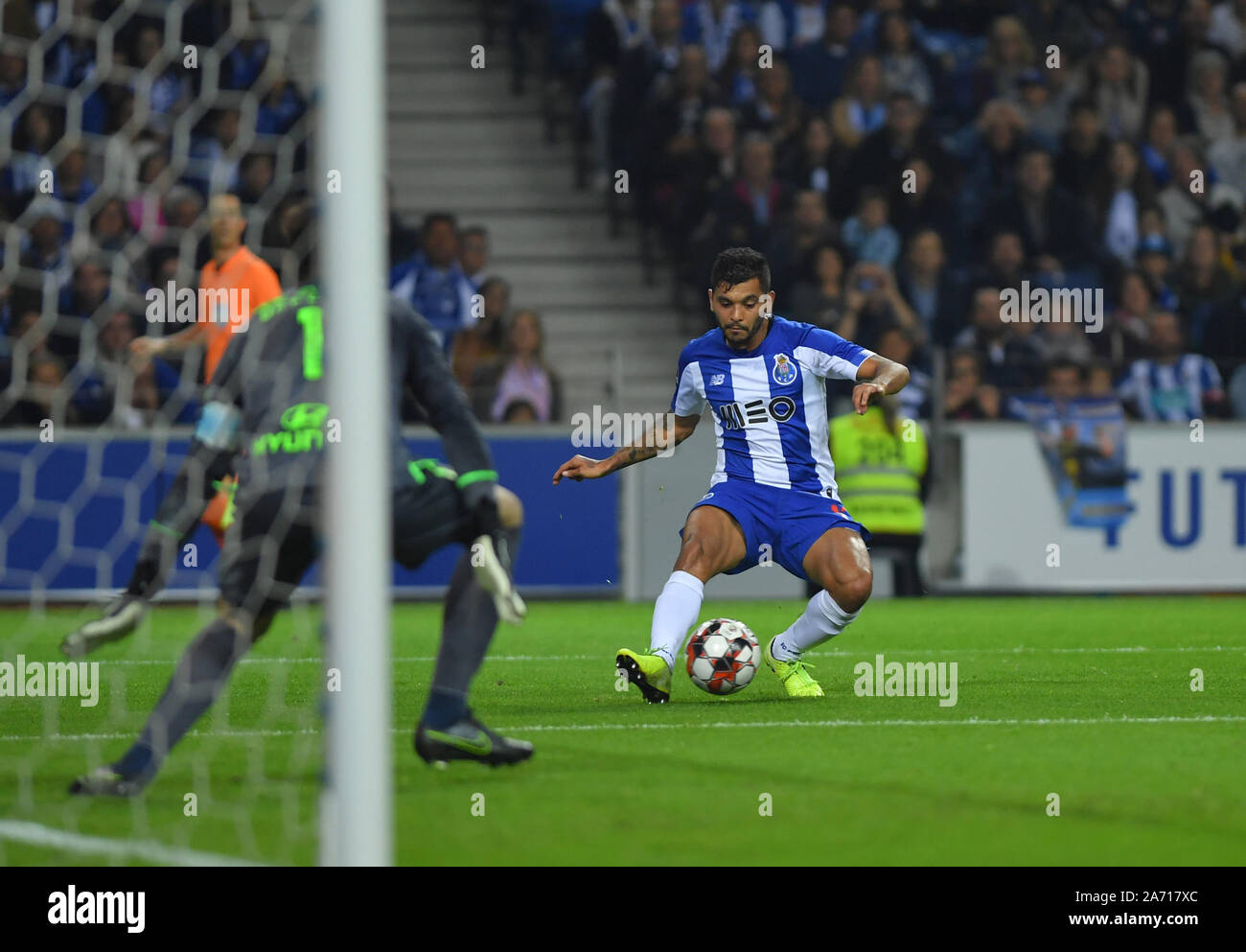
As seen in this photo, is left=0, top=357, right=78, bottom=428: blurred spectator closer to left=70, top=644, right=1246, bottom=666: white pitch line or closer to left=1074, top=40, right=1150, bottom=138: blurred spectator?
left=70, top=644, right=1246, bottom=666: white pitch line

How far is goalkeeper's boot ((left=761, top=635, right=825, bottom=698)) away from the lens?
7.19m

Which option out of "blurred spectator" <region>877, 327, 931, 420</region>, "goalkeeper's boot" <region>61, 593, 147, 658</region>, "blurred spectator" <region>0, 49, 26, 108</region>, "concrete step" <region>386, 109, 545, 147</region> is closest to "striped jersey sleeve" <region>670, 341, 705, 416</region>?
"goalkeeper's boot" <region>61, 593, 147, 658</region>

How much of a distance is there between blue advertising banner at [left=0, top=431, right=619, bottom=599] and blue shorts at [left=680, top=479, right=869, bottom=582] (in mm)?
4049

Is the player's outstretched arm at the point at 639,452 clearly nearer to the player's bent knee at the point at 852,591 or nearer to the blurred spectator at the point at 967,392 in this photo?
the player's bent knee at the point at 852,591

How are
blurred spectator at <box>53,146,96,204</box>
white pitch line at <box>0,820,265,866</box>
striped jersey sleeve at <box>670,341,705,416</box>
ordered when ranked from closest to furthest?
1. white pitch line at <box>0,820,265,866</box>
2. striped jersey sleeve at <box>670,341,705,416</box>
3. blurred spectator at <box>53,146,96,204</box>

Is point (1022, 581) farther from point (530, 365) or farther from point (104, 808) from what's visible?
point (104, 808)

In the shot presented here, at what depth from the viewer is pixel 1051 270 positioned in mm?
14406

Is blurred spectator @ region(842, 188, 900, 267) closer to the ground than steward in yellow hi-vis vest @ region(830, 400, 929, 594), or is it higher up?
higher up

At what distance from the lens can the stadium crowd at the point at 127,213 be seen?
8.74 meters

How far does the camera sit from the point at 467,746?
516cm

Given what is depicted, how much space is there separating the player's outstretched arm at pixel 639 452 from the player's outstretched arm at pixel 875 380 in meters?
0.76

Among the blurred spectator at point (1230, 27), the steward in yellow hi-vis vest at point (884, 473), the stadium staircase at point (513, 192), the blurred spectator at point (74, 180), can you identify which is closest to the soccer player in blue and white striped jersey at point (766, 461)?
the blurred spectator at point (74, 180)

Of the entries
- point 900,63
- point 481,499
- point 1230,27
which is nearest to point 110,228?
point 481,499

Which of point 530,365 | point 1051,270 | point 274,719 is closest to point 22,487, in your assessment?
point 530,365
